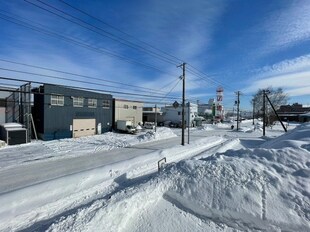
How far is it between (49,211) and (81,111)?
24438mm

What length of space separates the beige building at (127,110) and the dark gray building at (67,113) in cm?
323

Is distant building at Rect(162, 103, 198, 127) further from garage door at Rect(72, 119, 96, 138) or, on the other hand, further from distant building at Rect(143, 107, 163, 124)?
garage door at Rect(72, 119, 96, 138)

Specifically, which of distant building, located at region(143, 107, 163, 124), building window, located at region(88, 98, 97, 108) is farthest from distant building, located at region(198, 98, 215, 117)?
building window, located at region(88, 98, 97, 108)

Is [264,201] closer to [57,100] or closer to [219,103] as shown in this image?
[57,100]

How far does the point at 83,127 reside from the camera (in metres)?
30.1

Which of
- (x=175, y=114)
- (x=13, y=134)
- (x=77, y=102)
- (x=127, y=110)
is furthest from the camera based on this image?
(x=175, y=114)

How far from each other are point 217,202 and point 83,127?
2738cm

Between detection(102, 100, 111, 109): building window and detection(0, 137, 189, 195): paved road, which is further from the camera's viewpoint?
detection(102, 100, 111, 109): building window

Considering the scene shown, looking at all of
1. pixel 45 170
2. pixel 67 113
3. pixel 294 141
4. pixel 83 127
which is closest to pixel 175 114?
pixel 83 127

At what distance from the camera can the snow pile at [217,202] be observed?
469cm

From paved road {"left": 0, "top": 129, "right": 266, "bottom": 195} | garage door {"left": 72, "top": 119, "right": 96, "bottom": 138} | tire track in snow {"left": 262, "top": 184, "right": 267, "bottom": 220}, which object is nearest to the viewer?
tire track in snow {"left": 262, "top": 184, "right": 267, "bottom": 220}

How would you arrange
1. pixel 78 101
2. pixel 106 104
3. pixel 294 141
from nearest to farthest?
pixel 294 141
pixel 78 101
pixel 106 104

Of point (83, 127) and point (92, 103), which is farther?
point (92, 103)

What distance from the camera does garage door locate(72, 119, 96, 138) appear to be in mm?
28772
